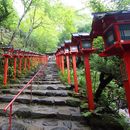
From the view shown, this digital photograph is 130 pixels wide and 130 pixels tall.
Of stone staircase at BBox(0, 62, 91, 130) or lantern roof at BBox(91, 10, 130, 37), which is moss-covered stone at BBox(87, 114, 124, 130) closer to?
stone staircase at BBox(0, 62, 91, 130)

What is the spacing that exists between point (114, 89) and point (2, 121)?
17.7 feet

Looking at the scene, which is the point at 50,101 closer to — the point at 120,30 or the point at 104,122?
the point at 104,122

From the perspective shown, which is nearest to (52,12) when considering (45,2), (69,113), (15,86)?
(45,2)

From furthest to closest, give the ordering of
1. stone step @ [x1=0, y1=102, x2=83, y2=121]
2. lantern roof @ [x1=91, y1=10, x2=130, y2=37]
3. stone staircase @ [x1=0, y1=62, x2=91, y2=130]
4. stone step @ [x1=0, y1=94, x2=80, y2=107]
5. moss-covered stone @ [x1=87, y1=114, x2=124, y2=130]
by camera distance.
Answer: stone step @ [x1=0, y1=94, x2=80, y2=107], stone step @ [x1=0, y1=102, x2=83, y2=121], stone staircase @ [x1=0, y1=62, x2=91, y2=130], moss-covered stone @ [x1=87, y1=114, x2=124, y2=130], lantern roof @ [x1=91, y1=10, x2=130, y2=37]

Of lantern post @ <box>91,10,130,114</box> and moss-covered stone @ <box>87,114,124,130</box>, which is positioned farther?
moss-covered stone @ <box>87,114,124,130</box>

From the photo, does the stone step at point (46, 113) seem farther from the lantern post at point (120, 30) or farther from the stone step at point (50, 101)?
the lantern post at point (120, 30)

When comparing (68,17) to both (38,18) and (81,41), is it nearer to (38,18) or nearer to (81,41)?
(38,18)

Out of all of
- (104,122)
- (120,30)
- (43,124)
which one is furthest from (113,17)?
(43,124)

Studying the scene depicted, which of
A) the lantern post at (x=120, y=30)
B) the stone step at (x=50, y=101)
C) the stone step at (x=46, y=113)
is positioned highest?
the lantern post at (x=120, y=30)

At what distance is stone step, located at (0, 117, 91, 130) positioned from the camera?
242 inches

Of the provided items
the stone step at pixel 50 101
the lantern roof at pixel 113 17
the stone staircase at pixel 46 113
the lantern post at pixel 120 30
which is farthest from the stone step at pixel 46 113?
the lantern roof at pixel 113 17

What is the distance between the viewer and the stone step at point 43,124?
613 centimetres

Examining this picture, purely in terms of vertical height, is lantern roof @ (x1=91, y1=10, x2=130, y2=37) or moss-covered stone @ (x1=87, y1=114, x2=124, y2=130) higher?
lantern roof @ (x1=91, y1=10, x2=130, y2=37)

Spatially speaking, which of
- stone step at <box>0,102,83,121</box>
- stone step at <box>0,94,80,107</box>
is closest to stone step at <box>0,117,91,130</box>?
stone step at <box>0,102,83,121</box>
